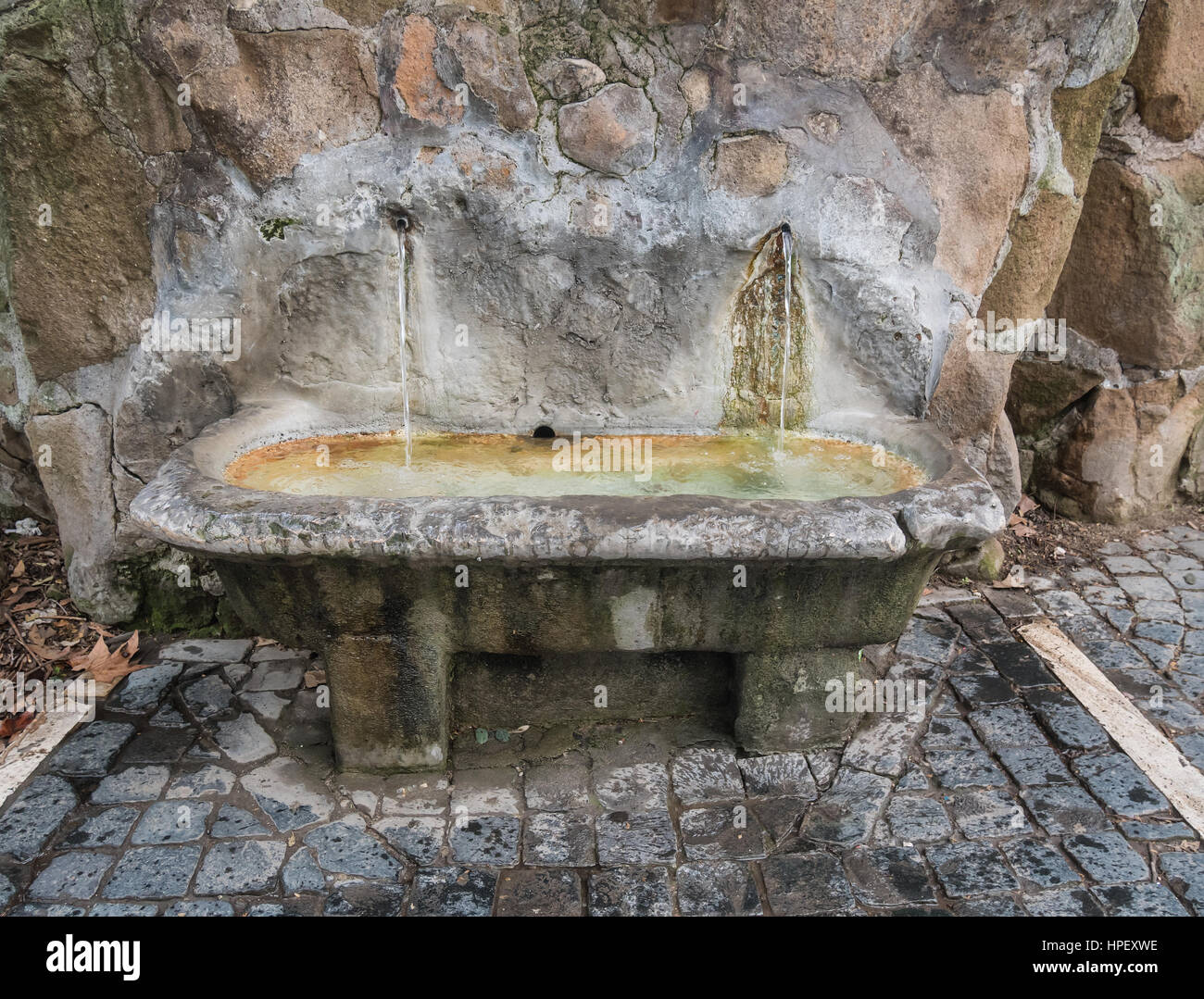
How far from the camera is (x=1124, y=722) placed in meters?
2.71

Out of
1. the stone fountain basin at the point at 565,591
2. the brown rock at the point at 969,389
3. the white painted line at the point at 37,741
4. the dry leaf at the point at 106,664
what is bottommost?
the white painted line at the point at 37,741

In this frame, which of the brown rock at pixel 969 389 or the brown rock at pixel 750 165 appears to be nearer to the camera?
the brown rock at pixel 750 165

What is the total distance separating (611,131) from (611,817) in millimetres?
1825

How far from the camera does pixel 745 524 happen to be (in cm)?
214

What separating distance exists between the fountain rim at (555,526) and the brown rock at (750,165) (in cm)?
104

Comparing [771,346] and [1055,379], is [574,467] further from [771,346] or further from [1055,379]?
[1055,379]

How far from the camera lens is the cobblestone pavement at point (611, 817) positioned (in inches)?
83.3

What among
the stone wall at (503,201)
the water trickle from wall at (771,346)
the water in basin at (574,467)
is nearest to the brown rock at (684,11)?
the stone wall at (503,201)

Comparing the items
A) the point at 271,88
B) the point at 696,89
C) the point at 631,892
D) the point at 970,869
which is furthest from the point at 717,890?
the point at 271,88

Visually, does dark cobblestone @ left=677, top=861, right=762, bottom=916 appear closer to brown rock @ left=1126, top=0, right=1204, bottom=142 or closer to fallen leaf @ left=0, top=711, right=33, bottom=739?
fallen leaf @ left=0, top=711, right=33, bottom=739

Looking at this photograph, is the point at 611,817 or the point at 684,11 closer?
the point at 611,817

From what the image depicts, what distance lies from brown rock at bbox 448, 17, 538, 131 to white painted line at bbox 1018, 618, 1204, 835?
2233 mm

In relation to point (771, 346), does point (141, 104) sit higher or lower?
higher

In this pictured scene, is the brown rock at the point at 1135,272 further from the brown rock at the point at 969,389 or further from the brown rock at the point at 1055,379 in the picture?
the brown rock at the point at 969,389
